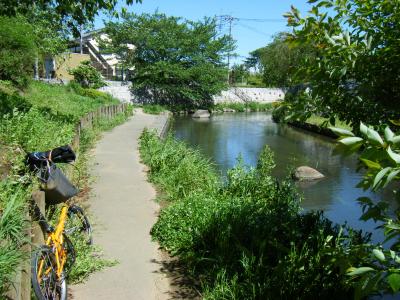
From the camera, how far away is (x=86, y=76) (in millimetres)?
32656

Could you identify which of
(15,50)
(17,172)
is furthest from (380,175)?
(15,50)

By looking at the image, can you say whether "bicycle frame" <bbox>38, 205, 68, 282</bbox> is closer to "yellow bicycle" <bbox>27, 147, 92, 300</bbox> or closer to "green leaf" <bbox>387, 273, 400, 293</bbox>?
"yellow bicycle" <bbox>27, 147, 92, 300</bbox>

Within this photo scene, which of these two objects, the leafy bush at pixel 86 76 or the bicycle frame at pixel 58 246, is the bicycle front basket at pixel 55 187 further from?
the leafy bush at pixel 86 76

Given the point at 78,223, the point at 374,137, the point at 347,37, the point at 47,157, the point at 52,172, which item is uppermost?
the point at 347,37

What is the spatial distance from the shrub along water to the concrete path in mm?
330

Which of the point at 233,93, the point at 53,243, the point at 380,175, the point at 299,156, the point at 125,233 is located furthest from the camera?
the point at 233,93

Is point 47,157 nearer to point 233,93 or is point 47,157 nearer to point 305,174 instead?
point 305,174

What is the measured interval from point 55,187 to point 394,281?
11.5 feet

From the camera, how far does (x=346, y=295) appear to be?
4.20m

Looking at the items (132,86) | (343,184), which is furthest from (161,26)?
(343,184)

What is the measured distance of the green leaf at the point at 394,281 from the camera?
140 centimetres

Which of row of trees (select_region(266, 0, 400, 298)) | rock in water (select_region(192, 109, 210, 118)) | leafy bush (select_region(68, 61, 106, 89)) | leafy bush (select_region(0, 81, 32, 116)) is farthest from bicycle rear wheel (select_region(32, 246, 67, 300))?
rock in water (select_region(192, 109, 210, 118))

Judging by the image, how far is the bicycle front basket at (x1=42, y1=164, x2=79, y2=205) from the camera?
4176 millimetres

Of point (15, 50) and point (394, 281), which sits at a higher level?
point (15, 50)
